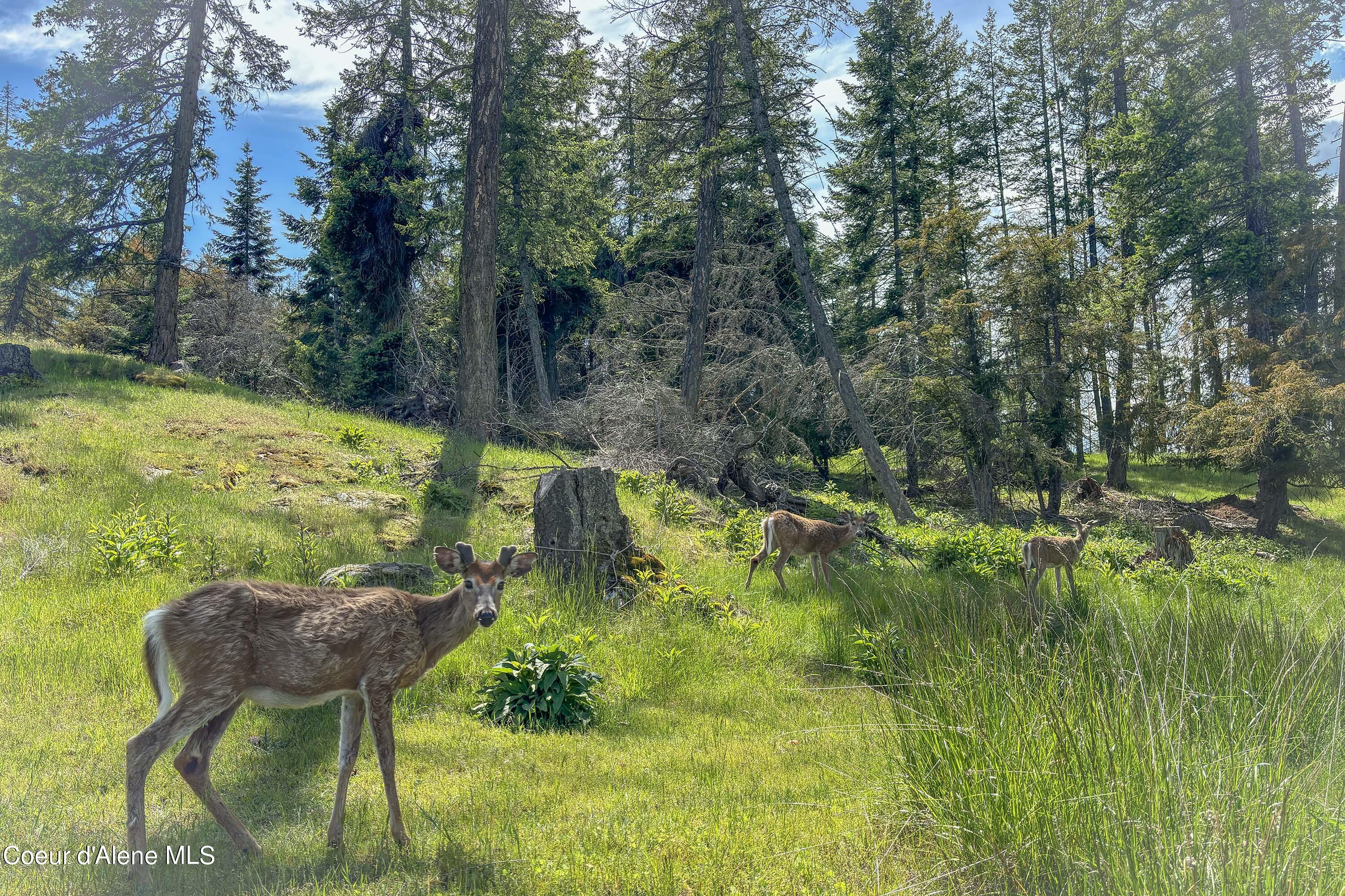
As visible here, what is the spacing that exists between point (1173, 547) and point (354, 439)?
50.3ft

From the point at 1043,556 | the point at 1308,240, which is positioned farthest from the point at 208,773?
the point at 1308,240

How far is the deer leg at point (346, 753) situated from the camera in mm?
4051

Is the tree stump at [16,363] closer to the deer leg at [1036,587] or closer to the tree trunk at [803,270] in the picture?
the tree trunk at [803,270]

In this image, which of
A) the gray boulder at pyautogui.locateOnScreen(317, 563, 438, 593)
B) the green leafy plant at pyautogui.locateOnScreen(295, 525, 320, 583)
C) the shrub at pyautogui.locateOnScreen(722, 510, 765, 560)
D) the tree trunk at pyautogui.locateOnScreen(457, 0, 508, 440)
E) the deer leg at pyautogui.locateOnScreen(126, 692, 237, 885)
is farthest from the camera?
the tree trunk at pyautogui.locateOnScreen(457, 0, 508, 440)

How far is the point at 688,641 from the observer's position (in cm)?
817

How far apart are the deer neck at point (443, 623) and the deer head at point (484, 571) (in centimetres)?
10

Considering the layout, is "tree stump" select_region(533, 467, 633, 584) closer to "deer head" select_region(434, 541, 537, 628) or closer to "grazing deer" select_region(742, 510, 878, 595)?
"grazing deer" select_region(742, 510, 878, 595)

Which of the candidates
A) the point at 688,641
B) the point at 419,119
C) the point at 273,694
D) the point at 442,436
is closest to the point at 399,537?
the point at 688,641

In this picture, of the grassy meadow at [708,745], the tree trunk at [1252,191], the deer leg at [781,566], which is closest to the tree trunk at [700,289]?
the deer leg at [781,566]

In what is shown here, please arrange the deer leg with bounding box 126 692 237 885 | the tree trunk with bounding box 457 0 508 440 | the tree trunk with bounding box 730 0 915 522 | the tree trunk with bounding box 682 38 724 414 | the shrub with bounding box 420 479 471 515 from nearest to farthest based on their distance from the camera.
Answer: the deer leg with bounding box 126 692 237 885
the shrub with bounding box 420 479 471 515
the tree trunk with bounding box 457 0 508 440
the tree trunk with bounding box 730 0 915 522
the tree trunk with bounding box 682 38 724 414

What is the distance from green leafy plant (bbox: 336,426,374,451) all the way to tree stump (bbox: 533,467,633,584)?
6.05 meters

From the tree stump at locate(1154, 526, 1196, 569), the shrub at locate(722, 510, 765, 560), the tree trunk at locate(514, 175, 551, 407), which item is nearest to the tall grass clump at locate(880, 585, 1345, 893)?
the shrub at locate(722, 510, 765, 560)

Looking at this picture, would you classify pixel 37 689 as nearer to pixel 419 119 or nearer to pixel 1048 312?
pixel 1048 312

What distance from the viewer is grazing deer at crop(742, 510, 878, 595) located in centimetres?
1155
